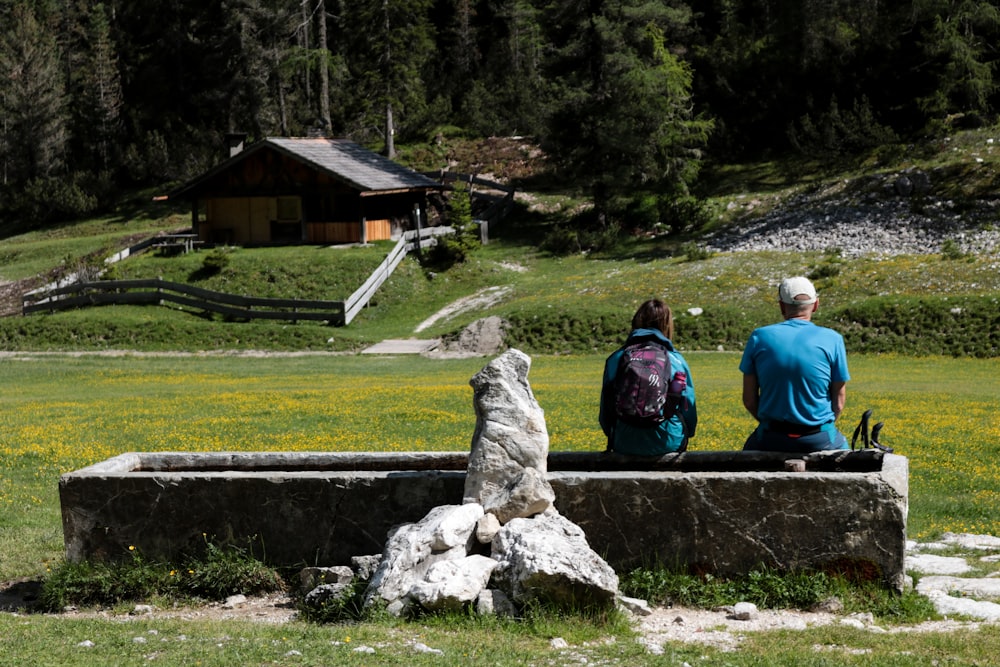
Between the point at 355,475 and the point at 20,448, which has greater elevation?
the point at 355,475

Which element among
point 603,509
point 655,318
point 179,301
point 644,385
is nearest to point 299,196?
point 179,301

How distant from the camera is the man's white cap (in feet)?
27.9

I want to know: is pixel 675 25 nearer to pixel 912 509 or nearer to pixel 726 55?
pixel 726 55

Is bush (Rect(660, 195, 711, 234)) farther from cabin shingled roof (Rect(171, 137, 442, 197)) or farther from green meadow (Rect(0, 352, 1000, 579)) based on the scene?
green meadow (Rect(0, 352, 1000, 579))

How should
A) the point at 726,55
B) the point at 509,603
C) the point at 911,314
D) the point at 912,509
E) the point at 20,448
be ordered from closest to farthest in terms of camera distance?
the point at 509,603, the point at 912,509, the point at 20,448, the point at 911,314, the point at 726,55

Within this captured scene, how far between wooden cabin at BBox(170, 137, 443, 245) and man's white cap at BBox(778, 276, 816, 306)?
42.5 meters

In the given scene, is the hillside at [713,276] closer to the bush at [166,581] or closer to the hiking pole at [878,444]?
the hiking pole at [878,444]

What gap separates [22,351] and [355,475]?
33.9 metres

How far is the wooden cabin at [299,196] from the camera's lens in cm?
5141

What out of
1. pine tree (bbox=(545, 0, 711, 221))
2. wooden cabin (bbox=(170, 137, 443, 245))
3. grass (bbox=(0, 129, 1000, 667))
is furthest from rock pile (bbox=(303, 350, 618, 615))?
pine tree (bbox=(545, 0, 711, 221))

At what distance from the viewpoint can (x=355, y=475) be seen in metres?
8.62

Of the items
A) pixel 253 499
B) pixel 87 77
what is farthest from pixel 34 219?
pixel 253 499

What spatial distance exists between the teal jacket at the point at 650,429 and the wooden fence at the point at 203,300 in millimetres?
33003

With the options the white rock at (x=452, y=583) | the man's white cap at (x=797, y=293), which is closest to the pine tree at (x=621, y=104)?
the man's white cap at (x=797, y=293)
